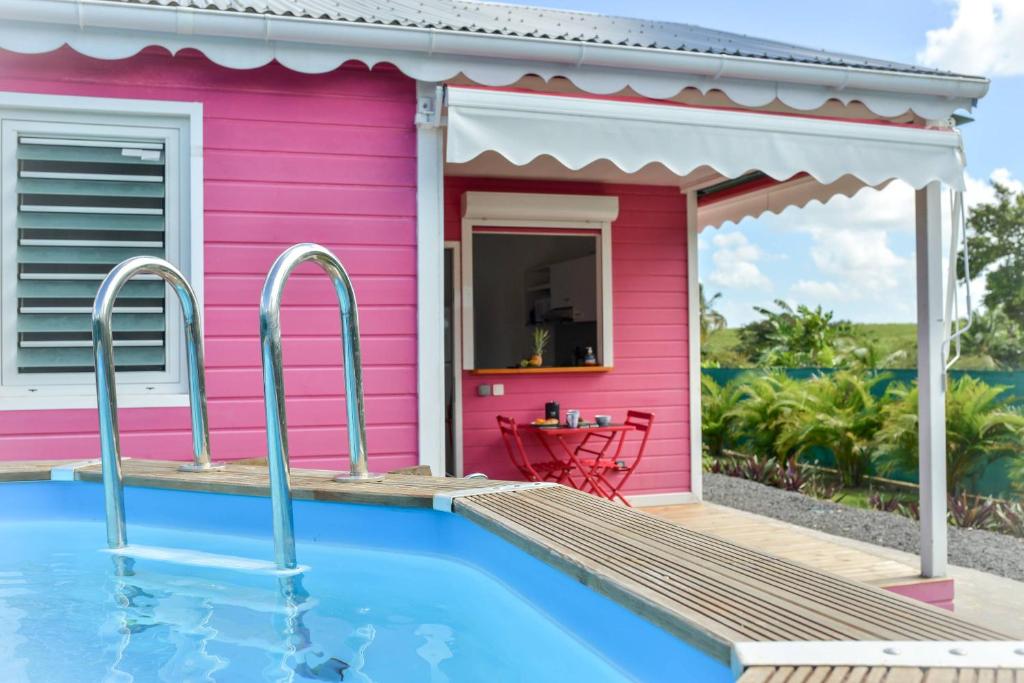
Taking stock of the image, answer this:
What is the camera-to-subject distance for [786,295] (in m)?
41.2

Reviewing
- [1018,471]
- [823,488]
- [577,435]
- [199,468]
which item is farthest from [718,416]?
[199,468]

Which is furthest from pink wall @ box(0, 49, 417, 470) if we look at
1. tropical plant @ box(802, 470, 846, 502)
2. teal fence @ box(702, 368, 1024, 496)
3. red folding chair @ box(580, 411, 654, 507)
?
teal fence @ box(702, 368, 1024, 496)

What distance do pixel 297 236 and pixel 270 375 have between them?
2487 mm

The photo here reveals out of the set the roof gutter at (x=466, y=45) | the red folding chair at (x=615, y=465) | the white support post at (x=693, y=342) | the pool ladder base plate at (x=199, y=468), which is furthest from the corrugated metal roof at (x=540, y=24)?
the red folding chair at (x=615, y=465)

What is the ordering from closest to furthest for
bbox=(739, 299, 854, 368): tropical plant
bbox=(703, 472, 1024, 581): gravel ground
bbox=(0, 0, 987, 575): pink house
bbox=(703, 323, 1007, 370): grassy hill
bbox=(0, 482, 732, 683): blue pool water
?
bbox=(0, 482, 732, 683): blue pool water
bbox=(0, 0, 987, 575): pink house
bbox=(703, 472, 1024, 581): gravel ground
bbox=(739, 299, 854, 368): tropical plant
bbox=(703, 323, 1007, 370): grassy hill

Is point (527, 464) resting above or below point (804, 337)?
below

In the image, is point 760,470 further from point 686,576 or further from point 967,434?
point 686,576

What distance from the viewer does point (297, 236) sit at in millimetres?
4480

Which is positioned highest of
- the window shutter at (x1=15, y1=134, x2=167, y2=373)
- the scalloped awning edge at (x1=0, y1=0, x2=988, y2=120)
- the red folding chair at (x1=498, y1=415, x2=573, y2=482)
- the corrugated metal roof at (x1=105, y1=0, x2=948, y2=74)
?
the corrugated metal roof at (x1=105, y1=0, x2=948, y2=74)

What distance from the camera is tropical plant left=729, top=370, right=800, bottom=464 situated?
11180 mm

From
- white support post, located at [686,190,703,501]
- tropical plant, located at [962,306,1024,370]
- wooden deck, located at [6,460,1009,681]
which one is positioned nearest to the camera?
wooden deck, located at [6,460,1009,681]

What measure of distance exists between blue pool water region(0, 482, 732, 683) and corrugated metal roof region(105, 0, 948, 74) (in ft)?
7.62

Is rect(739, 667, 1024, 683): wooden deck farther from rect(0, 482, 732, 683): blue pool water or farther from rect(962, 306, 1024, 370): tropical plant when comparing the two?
rect(962, 306, 1024, 370): tropical plant

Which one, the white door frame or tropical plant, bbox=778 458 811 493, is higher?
the white door frame
